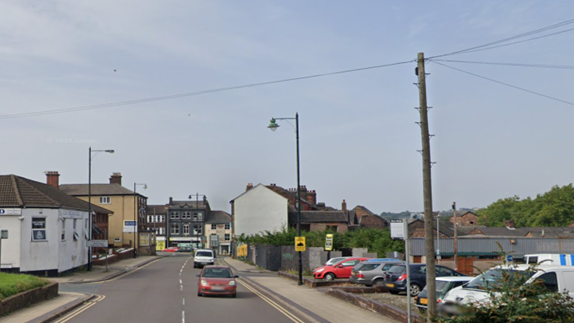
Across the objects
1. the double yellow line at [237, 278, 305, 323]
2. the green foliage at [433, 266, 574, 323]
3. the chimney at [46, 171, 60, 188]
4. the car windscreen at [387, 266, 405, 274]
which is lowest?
the double yellow line at [237, 278, 305, 323]

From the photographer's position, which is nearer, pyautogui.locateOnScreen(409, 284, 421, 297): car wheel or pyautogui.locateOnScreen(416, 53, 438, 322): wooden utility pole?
pyautogui.locateOnScreen(416, 53, 438, 322): wooden utility pole

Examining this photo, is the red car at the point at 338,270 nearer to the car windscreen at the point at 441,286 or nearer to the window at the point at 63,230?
the car windscreen at the point at 441,286

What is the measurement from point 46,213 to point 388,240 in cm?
2433

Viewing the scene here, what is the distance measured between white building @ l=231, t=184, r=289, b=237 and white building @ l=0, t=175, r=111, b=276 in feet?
124

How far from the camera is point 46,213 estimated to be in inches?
1500

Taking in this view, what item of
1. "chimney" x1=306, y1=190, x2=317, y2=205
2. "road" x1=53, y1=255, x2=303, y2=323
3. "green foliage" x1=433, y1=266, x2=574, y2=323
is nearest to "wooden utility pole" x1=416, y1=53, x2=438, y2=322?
"green foliage" x1=433, y1=266, x2=574, y2=323

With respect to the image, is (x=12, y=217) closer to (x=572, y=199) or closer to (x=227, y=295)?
(x=227, y=295)

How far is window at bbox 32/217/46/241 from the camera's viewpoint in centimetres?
3729

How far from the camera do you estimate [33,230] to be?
122 feet

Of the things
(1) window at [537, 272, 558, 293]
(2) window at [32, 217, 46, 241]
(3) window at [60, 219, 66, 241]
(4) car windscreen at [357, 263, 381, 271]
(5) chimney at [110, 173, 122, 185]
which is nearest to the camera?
(1) window at [537, 272, 558, 293]

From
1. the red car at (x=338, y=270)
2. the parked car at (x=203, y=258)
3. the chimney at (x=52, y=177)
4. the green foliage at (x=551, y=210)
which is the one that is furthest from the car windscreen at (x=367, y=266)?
the green foliage at (x=551, y=210)

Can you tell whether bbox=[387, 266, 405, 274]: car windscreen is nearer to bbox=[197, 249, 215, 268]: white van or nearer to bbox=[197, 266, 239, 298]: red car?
bbox=[197, 266, 239, 298]: red car

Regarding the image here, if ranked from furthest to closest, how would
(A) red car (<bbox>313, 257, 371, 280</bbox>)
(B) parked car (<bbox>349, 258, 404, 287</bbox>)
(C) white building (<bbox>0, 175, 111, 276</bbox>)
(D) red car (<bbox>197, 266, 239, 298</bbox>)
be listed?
1. (C) white building (<bbox>0, 175, 111, 276</bbox>)
2. (A) red car (<bbox>313, 257, 371, 280</bbox>)
3. (B) parked car (<bbox>349, 258, 404, 287</bbox>)
4. (D) red car (<bbox>197, 266, 239, 298</bbox>)

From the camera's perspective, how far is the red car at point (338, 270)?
32.8m
